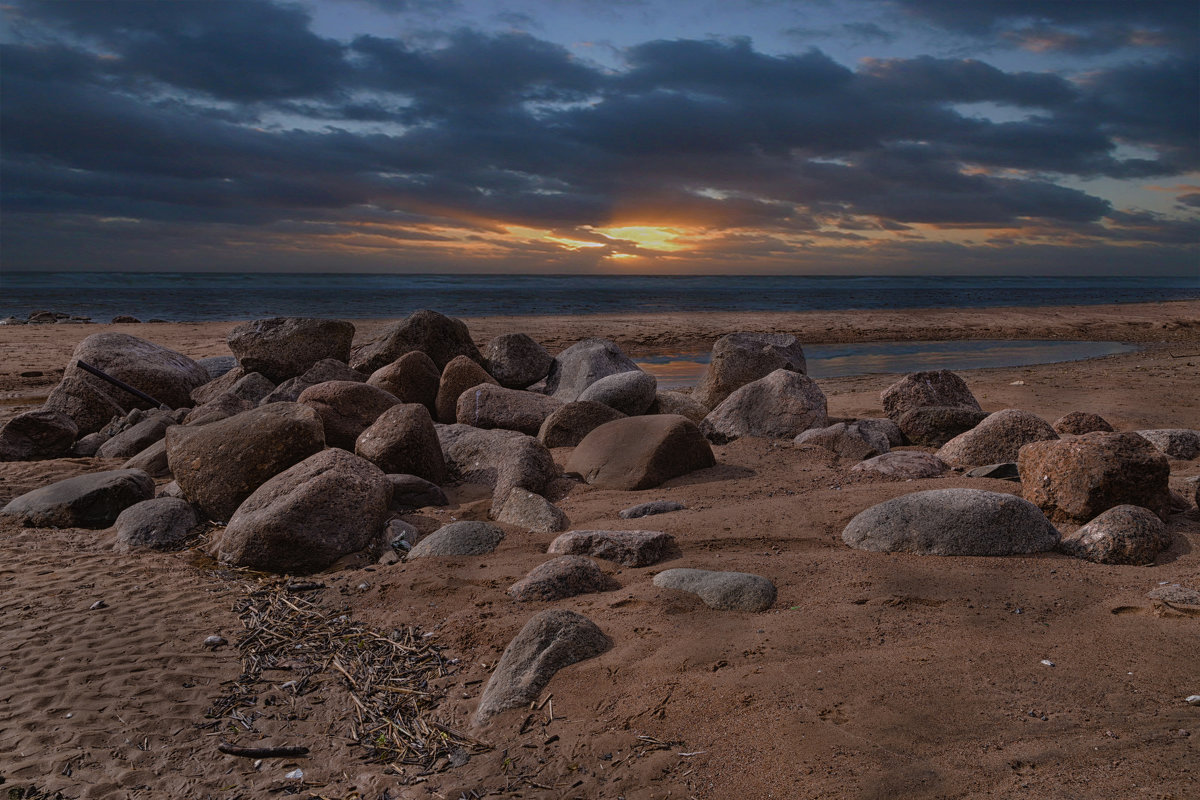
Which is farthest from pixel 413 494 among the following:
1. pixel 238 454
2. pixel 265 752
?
pixel 265 752

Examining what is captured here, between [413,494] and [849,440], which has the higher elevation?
[849,440]

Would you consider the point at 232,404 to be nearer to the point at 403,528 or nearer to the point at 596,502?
the point at 403,528

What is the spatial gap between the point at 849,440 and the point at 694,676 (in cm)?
419

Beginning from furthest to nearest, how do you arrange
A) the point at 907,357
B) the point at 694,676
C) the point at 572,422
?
the point at 907,357 < the point at 572,422 < the point at 694,676

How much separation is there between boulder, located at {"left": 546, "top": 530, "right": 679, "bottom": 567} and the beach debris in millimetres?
574

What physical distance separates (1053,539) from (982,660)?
1.51 m

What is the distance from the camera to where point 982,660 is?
3090 mm

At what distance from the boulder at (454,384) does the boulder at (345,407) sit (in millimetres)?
1092

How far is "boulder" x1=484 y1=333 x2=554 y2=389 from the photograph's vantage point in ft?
33.1

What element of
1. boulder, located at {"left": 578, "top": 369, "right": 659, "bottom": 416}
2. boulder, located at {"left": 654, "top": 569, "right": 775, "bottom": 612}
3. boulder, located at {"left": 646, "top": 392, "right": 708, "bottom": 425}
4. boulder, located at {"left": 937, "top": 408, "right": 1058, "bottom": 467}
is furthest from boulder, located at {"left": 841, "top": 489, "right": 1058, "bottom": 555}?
boulder, located at {"left": 646, "top": 392, "right": 708, "bottom": 425}

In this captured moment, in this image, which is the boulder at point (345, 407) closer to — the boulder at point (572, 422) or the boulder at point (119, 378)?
the boulder at point (572, 422)

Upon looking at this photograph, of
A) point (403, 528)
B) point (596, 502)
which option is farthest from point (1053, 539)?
point (403, 528)

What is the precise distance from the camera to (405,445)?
6262 mm

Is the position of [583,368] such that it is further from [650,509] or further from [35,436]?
[35,436]
